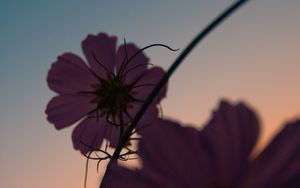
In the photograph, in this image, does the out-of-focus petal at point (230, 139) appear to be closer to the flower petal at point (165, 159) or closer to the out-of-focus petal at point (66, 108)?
the flower petal at point (165, 159)

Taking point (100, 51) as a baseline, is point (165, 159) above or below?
below

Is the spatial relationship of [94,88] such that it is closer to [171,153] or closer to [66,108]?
[66,108]

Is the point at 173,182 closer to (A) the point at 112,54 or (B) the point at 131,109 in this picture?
(B) the point at 131,109

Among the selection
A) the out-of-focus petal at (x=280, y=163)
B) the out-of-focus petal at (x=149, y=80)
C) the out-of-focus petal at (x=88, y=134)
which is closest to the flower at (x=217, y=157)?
the out-of-focus petal at (x=280, y=163)

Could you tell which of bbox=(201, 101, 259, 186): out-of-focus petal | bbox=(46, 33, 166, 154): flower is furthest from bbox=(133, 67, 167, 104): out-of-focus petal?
bbox=(201, 101, 259, 186): out-of-focus petal

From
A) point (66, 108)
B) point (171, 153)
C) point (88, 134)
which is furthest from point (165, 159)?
point (66, 108)


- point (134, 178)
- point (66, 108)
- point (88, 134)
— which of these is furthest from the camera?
point (66, 108)

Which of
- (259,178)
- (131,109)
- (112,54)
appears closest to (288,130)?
(259,178)

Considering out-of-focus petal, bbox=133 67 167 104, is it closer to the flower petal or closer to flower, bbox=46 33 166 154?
flower, bbox=46 33 166 154
